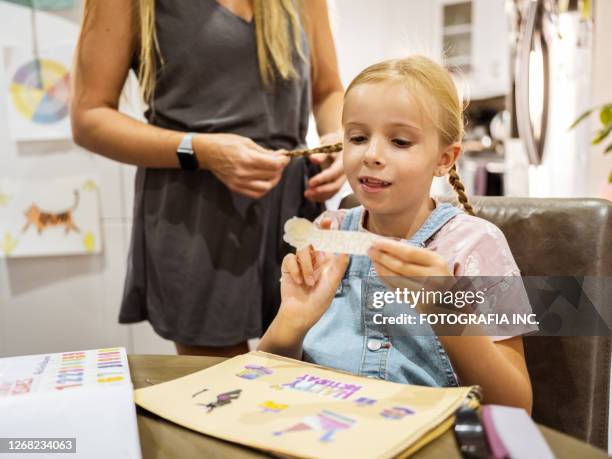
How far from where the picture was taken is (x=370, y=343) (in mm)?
851

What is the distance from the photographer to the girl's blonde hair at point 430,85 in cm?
86

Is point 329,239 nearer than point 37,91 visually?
Yes

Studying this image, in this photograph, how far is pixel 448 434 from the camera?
546 millimetres

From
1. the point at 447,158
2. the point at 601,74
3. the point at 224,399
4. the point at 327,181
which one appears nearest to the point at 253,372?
the point at 224,399

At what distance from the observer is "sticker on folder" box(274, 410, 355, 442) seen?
0.52 meters

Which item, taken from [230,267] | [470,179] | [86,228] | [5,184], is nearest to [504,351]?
[230,267]

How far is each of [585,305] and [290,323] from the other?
456mm

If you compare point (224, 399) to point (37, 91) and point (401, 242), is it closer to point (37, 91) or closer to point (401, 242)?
point (401, 242)

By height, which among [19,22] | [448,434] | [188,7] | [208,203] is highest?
[19,22]

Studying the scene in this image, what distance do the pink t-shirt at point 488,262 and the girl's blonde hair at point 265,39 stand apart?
49cm

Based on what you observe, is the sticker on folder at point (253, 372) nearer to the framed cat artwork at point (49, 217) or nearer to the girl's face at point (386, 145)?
the girl's face at point (386, 145)

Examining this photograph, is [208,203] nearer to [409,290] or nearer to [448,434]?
[409,290]

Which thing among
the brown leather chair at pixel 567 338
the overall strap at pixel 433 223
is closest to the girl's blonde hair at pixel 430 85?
the overall strap at pixel 433 223

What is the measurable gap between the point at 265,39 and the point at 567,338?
764 mm
